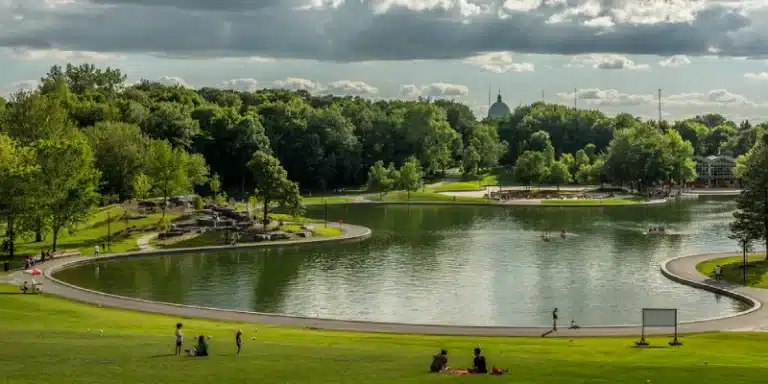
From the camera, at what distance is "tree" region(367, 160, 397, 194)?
146625 millimetres

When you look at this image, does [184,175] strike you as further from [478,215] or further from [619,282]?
[619,282]

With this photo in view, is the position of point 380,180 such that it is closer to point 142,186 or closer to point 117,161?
point 117,161

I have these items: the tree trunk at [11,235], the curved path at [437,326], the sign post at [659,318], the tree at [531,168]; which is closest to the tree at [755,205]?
the curved path at [437,326]

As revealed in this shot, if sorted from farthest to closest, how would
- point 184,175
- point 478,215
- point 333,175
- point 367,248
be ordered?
point 333,175 < point 478,215 < point 184,175 < point 367,248

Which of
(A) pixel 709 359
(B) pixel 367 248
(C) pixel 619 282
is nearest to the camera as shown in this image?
(A) pixel 709 359

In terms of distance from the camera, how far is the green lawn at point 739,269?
6019cm

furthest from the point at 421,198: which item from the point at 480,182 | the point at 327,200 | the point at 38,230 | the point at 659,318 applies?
the point at 659,318

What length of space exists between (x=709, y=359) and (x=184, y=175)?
84.9 meters

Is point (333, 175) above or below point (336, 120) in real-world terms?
below

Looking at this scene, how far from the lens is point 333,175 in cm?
16175

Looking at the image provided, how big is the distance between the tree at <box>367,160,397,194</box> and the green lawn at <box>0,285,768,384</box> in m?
100

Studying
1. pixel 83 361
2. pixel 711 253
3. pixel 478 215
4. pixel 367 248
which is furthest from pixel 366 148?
pixel 83 361

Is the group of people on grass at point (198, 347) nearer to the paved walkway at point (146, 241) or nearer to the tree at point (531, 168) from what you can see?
the paved walkway at point (146, 241)

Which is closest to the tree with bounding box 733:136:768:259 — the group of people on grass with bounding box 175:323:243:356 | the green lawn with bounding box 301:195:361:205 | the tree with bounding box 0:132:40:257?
the group of people on grass with bounding box 175:323:243:356
